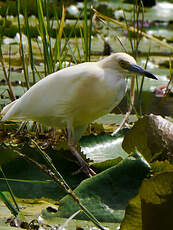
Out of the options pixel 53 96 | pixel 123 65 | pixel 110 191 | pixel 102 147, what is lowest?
pixel 102 147

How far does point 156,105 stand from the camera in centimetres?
302

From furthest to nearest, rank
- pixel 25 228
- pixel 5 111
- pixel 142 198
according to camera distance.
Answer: pixel 5 111 → pixel 25 228 → pixel 142 198

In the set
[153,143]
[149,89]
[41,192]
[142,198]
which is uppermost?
[142,198]

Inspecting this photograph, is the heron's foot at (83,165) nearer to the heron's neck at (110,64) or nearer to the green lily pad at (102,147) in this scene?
the green lily pad at (102,147)

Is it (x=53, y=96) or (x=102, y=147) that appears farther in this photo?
(x=102, y=147)

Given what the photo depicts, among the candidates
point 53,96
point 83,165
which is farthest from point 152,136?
point 53,96

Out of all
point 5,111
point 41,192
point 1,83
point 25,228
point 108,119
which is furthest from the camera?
point 1,83

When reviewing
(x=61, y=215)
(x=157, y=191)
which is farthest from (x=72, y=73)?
(x=157, y=191)

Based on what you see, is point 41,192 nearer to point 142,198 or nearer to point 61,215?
point 61,215

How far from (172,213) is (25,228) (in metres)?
0.37

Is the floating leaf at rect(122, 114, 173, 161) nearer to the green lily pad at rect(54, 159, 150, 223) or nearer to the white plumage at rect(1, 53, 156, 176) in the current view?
the white plumage at rect(1, 53, 156, 176)

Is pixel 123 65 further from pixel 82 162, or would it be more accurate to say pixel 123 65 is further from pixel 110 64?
pixel 82 162

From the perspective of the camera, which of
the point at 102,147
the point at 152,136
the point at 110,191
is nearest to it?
the point at 110,191

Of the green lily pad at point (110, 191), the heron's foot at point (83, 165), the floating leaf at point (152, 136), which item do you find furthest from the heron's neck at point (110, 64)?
the green lily pad at point (110, 191)
